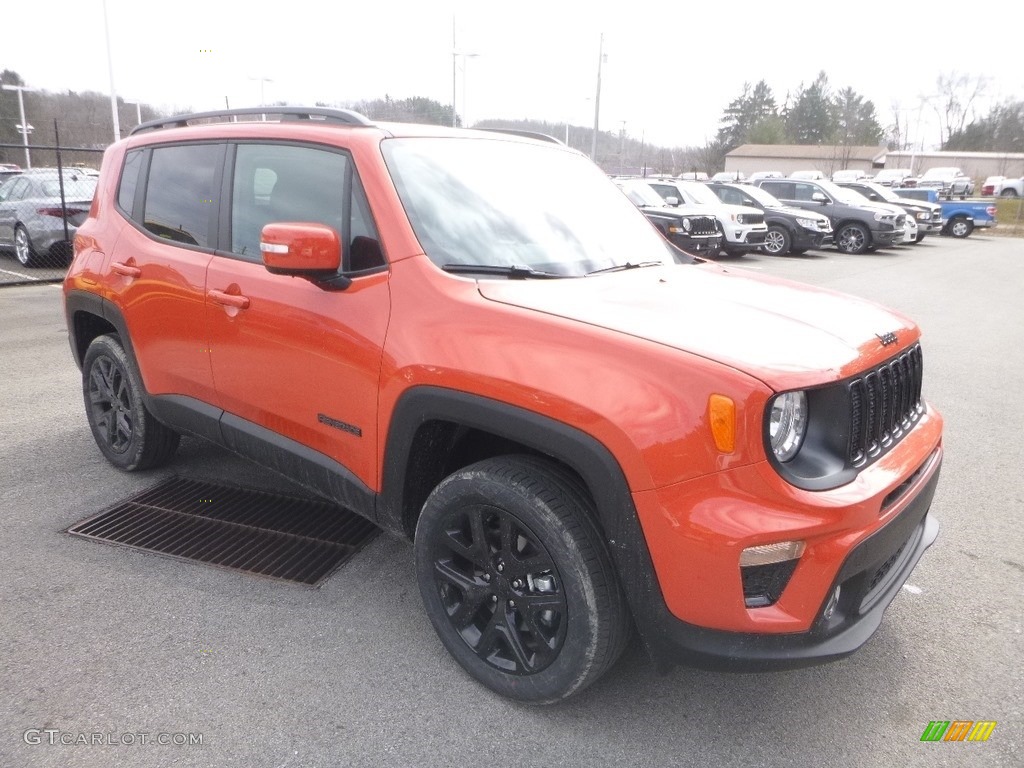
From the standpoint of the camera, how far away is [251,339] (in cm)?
310

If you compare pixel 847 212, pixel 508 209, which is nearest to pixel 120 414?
pixel 508 209

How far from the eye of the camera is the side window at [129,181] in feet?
13.0

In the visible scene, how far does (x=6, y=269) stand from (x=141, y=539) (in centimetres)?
1137

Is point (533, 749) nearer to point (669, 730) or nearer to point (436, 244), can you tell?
point (669, 730)

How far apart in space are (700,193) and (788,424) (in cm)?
1696

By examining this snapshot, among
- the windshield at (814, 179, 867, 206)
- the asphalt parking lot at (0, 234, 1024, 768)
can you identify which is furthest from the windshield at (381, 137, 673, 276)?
→ the windshield at (814, 179, 867, 206)

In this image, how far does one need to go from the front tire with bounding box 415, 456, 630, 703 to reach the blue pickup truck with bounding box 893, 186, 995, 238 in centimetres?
3015

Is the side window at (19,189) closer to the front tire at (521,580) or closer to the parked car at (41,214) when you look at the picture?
the parked car at (41,214)

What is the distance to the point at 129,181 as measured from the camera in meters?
4.02

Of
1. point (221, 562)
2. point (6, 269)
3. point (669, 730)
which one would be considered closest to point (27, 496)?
point (221, 562)

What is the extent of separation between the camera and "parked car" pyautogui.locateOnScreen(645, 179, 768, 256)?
55.0ft

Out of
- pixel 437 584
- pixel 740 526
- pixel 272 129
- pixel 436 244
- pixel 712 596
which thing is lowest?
pixel 437 584

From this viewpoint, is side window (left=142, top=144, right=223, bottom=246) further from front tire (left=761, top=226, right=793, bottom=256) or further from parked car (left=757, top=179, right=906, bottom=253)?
parked car (left=757, top=179, right=906, bottom=253)

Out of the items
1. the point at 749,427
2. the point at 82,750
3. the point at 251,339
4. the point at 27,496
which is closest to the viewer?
the point at 749,427
